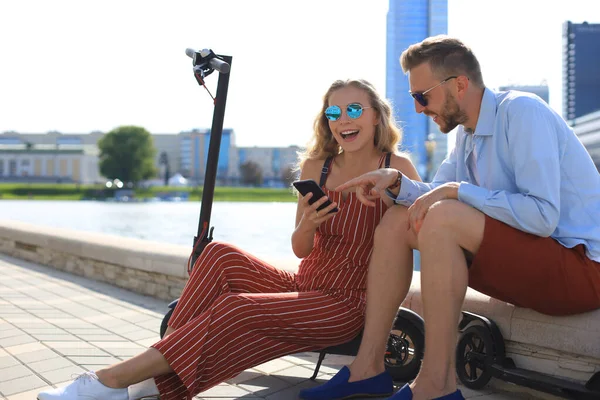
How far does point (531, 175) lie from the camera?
184 cm

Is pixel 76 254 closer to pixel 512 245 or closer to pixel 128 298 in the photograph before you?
pixel 128 298

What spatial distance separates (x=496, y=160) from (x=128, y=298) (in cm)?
300

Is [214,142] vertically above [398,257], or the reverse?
[214,142]

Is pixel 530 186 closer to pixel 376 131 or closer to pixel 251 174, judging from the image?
pixel 376 131

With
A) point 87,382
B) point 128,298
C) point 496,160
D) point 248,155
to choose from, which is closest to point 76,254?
point 128,298

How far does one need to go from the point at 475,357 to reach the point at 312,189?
0.81 m

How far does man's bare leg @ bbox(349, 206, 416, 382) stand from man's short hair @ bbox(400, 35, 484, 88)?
0.44 meters

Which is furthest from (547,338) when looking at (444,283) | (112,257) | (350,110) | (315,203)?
(112,257)

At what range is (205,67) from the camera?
8.94ft

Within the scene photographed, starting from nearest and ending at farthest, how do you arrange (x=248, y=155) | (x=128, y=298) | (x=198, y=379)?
(x=198, y=379)
(x=128, y=298)
(x=248, y=155)

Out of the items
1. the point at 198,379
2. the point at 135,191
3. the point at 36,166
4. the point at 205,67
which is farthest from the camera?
the point at 36,166

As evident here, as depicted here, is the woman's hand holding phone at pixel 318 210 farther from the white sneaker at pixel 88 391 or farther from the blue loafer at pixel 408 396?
the white sneaker at pixel 88 391

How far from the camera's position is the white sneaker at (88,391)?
1.89 metres

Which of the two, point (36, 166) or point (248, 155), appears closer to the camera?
point (36, 166)
